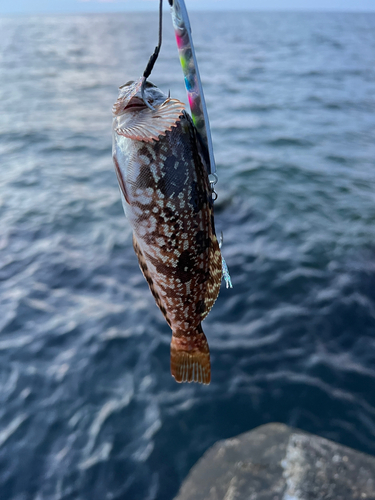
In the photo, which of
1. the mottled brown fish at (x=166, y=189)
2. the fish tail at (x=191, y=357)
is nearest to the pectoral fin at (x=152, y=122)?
the mottled brown fish at (x=166, y=189)

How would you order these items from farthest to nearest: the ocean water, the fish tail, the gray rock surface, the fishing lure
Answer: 1. the ocean water
2. the gray rock surface
3. the fish tail
4. the fishing lure

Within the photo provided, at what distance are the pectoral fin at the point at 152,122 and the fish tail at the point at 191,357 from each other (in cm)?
141

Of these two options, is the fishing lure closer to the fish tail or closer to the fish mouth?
the fish mouth

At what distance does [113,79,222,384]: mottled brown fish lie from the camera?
2.07m

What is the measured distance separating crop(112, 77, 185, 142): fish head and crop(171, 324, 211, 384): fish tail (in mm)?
1419

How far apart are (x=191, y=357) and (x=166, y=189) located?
1.36 m

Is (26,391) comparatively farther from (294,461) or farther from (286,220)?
(286,220)

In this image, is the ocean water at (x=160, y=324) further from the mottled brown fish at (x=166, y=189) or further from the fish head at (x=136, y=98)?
the fish head at (x=136, y=98)

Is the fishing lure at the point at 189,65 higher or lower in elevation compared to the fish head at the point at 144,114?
higher

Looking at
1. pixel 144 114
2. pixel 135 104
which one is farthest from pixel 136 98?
pixel 144 114

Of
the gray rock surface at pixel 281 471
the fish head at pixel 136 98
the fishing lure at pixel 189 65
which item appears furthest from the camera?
the gray rock surface at pixel 281 471

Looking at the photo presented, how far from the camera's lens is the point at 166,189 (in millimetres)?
2131

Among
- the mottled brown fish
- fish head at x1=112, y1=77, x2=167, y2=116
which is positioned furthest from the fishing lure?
fish head at x1=112, y1=77, x2=167, y2=116

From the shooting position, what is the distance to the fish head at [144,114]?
2014 millimetres
